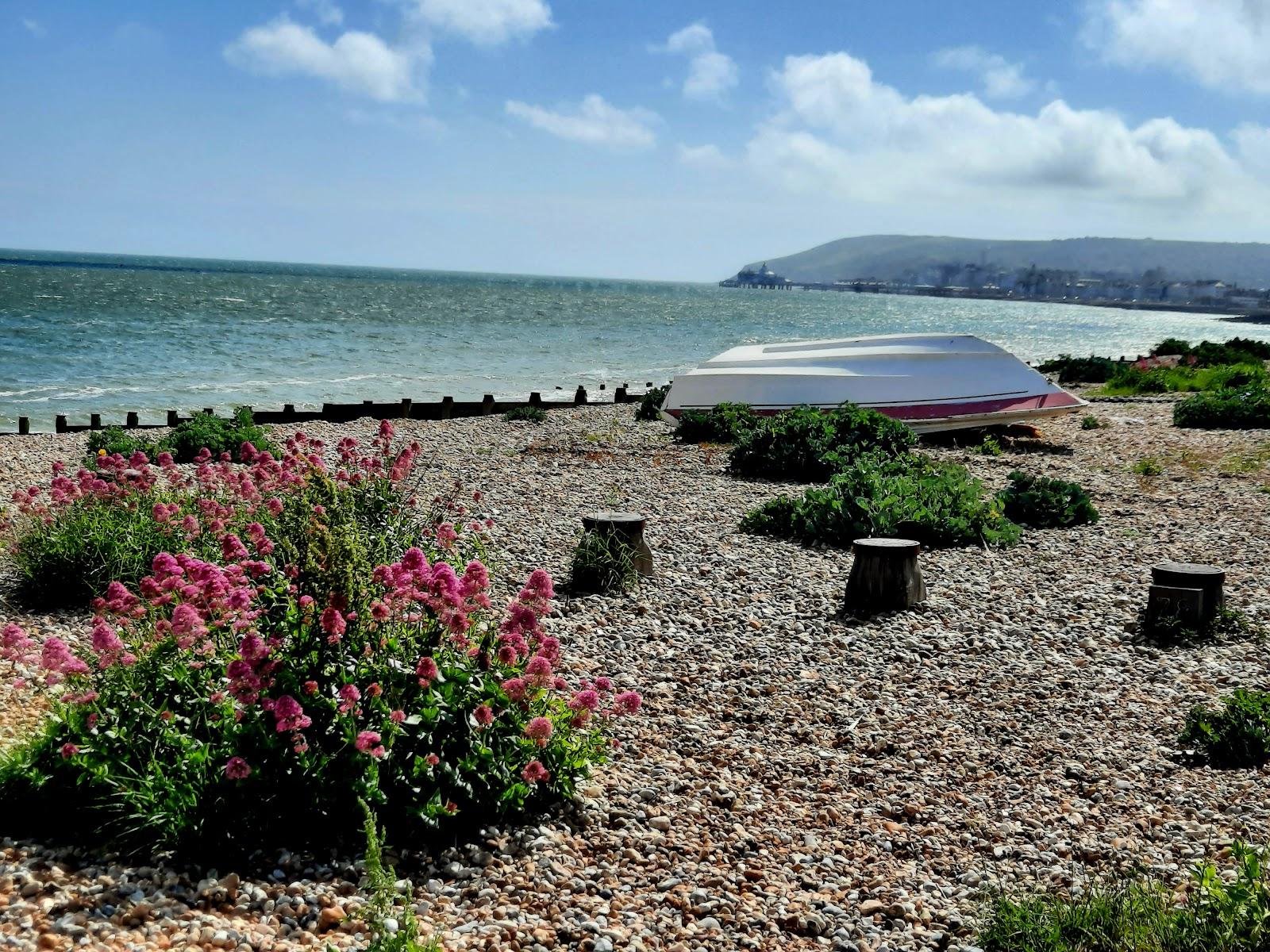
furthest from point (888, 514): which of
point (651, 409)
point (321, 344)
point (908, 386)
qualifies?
point (321, 344)

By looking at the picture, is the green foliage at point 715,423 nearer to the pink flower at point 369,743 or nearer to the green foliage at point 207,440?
the green foliage at point 207,440

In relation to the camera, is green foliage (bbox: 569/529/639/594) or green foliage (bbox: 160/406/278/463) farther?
green foliage (bbox: 160/406/278/463)

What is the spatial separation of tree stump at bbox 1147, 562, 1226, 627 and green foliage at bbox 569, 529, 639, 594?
10.8 ft

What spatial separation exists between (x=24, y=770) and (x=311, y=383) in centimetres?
2691

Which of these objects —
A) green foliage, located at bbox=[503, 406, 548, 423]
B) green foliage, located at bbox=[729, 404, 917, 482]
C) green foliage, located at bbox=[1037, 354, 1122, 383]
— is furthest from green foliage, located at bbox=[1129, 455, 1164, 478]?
green foliage, located at bbox=[1037, 354, 1122, 383]

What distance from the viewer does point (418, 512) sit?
9336mm

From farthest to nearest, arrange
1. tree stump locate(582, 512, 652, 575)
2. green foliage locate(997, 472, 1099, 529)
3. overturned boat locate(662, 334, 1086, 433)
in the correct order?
1. overturned boat locate(662, 334, 1086, 433)
2. green foliage locate(997, 472, 1099, 529)
3. tree stump locate(582, 512, 652, 575)

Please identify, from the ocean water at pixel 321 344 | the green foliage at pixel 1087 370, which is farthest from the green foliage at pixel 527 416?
the green foliage at pixel 1087 370

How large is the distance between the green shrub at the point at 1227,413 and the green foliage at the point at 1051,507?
7.74m

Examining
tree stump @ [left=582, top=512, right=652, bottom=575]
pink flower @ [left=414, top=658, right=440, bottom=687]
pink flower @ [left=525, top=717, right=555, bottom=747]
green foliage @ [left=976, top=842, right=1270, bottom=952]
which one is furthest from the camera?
tree stump @ [left=582, top=512, right=652, bottom=575]

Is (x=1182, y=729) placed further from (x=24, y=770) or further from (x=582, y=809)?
(x=24, y=770)

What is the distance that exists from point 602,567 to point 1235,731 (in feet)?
12.9

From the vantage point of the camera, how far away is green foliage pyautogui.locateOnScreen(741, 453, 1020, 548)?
894 cm

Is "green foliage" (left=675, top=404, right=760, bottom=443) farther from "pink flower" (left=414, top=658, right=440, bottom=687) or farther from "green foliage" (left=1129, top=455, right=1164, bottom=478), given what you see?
"pink flower" (left=414, top=658, right=440, bottom=687)
